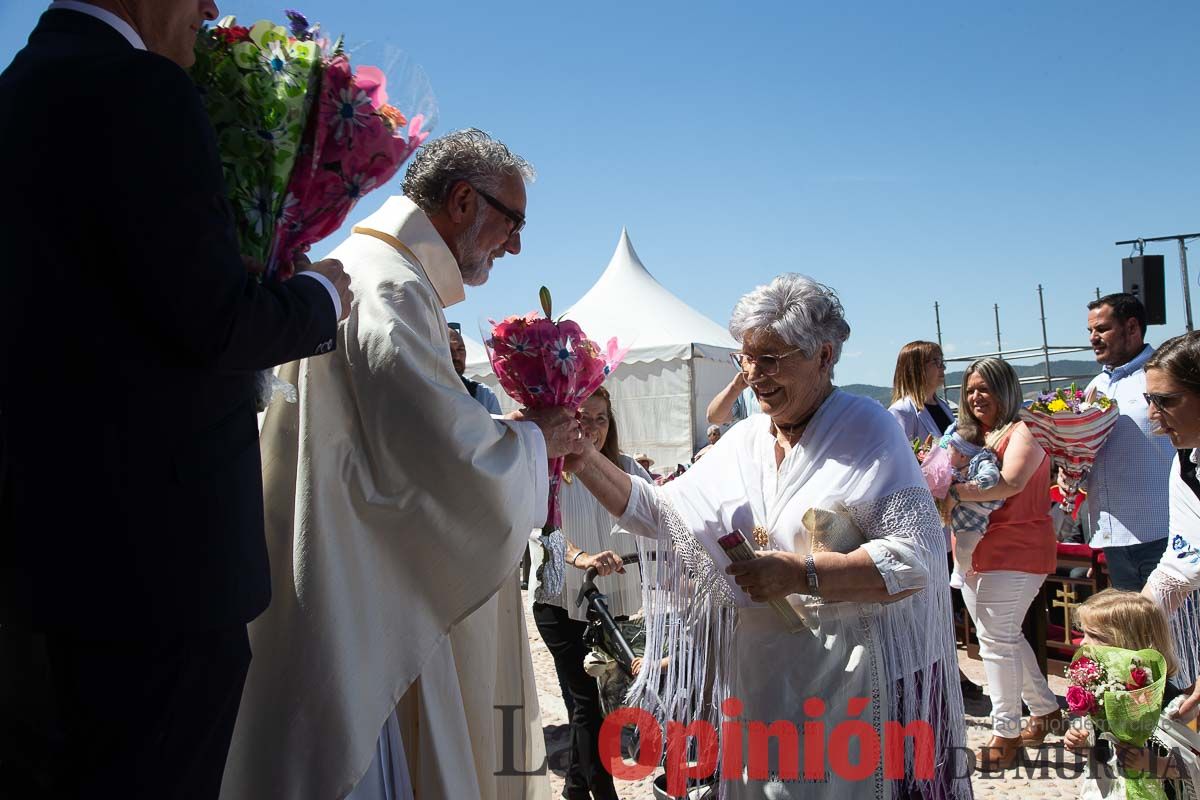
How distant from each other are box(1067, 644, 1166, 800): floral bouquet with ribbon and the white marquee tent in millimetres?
14270

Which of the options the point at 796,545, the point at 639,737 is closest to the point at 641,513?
the point at 796,545

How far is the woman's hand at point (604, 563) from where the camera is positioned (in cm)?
438

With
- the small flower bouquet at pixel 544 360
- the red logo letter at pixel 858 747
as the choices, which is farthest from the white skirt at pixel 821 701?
the small flower bouquet at pixel 544 360

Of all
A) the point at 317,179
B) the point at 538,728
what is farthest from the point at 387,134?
the point at 538,728

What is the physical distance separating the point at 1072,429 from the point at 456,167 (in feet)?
12.7

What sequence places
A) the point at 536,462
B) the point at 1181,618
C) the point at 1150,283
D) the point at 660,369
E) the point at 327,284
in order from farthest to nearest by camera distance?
1. the point at 660,369
2. the point at 1150,283
3. the point at 1181,618
4. the point at 536,462
5. the point at 327,284

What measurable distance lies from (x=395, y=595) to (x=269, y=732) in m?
0.43

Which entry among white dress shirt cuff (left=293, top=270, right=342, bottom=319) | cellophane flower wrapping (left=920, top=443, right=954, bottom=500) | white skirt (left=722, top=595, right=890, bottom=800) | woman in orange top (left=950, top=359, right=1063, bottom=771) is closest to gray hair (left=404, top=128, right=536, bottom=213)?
white dress shirt cuff (left=293, top=270, right=342, bottom=319)

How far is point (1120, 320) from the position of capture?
5176mm

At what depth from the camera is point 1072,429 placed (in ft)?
15.8

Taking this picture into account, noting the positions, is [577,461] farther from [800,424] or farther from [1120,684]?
[1120,684]

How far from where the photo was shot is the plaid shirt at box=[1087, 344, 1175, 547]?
463cm

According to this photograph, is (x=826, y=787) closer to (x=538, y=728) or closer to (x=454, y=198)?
(x=538, y=728)

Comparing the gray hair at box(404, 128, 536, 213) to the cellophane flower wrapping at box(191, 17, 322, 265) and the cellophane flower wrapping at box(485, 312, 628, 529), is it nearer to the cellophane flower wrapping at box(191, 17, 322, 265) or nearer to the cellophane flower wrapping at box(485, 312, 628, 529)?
the cellophane flower wrapping at box(485, 312, 628, 529)
